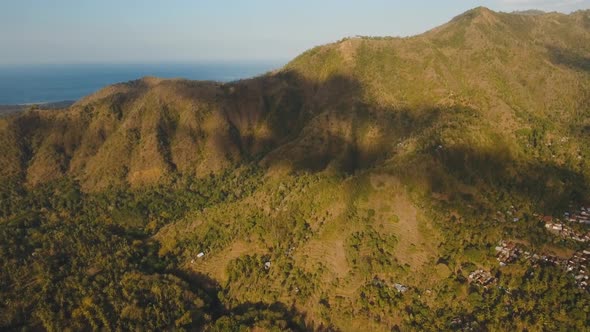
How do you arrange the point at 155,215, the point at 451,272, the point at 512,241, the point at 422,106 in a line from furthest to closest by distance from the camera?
the point at 422,106, the point at 155,215, the point at 512,241, the point at 451,272

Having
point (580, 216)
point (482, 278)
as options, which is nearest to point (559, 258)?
point (482, 278)

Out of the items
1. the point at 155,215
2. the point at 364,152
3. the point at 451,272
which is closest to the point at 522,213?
the point at 451,272

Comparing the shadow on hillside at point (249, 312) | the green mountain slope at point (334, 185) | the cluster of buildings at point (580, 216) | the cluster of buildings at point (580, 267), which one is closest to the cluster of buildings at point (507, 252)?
the green mountain slope at point (334, 185)

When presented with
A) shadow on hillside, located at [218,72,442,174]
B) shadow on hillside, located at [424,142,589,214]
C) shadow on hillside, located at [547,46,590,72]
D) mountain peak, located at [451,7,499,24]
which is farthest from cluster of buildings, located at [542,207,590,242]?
mountain peak, located at [451,7,499,24]

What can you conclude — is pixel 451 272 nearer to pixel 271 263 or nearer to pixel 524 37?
pixel 271 263

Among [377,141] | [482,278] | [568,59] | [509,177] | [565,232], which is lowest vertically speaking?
[482,278]

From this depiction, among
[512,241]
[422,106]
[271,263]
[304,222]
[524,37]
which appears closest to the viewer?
[512,241]

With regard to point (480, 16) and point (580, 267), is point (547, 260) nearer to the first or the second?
point (580, 267)

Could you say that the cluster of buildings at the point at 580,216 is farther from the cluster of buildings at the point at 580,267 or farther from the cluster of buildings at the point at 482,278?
the cluster of buildings at the point at 482,278
